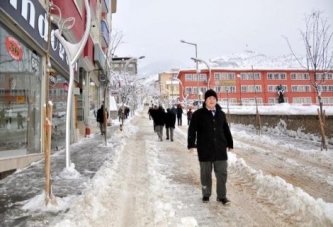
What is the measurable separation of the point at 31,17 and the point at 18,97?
7.18 feet

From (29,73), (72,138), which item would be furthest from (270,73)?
(29,73)

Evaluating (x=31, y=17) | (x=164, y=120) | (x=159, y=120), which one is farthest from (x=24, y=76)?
(x=164, y=120)

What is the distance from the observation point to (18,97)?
350 inches

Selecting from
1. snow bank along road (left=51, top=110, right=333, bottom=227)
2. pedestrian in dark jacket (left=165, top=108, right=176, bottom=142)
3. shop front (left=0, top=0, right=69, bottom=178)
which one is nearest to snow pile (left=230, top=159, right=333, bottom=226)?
snow bank along road (left=51, top=110, right=333, bottom=227)

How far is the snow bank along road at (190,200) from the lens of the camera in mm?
4605

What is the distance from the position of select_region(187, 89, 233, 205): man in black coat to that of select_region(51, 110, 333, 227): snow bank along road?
338 millimetres

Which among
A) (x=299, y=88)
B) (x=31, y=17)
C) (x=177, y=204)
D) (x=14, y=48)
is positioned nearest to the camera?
(x=177, y=204)

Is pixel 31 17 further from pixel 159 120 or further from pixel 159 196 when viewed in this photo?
pixel 159 120

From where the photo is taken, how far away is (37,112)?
10289 mm

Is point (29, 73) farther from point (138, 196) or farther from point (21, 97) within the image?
point (138, 196)

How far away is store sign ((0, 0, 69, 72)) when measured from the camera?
7.14m

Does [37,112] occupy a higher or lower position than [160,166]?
higher

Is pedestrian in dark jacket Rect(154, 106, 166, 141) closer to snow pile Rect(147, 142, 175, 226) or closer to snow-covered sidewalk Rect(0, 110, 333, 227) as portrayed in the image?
snow pile Rect(147, 142, 175, 226)

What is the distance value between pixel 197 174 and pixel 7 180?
444 centimetres
